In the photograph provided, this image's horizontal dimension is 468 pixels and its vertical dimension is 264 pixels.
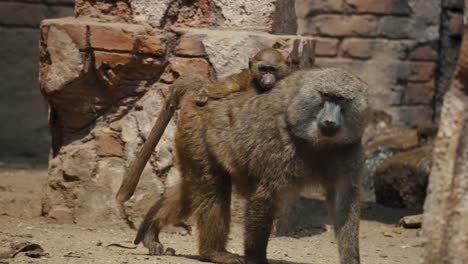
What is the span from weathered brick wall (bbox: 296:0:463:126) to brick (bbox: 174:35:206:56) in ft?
8.65

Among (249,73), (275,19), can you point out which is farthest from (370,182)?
(249,73)

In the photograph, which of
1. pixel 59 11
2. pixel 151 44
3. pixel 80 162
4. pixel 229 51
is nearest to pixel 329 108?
pixel 229 51

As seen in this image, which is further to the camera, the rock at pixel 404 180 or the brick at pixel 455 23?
the brick at pixel 455 23

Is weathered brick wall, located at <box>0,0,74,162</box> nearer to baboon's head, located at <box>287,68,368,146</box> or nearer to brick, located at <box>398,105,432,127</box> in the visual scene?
brick, located at <box>398,105,432,127</box>

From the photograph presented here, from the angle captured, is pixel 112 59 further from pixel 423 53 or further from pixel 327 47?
pixel 423 53

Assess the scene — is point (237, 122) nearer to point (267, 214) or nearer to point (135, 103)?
point (267, 214)

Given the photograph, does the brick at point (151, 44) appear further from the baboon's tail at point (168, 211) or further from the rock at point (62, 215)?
the rock at point (62, 215)

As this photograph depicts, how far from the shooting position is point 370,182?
8.22m

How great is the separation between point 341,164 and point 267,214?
44 cm

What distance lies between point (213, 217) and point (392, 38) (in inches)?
149

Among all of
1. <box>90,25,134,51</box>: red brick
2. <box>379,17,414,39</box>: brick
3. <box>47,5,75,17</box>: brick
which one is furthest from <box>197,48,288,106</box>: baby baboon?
<box>47,5,75,17</box>: brick

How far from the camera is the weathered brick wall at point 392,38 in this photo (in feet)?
27.9

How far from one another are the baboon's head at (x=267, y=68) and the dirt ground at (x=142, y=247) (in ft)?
3.15

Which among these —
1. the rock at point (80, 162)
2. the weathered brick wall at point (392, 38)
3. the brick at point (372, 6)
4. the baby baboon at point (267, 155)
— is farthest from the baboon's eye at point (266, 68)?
the brick at point (372, 6)
